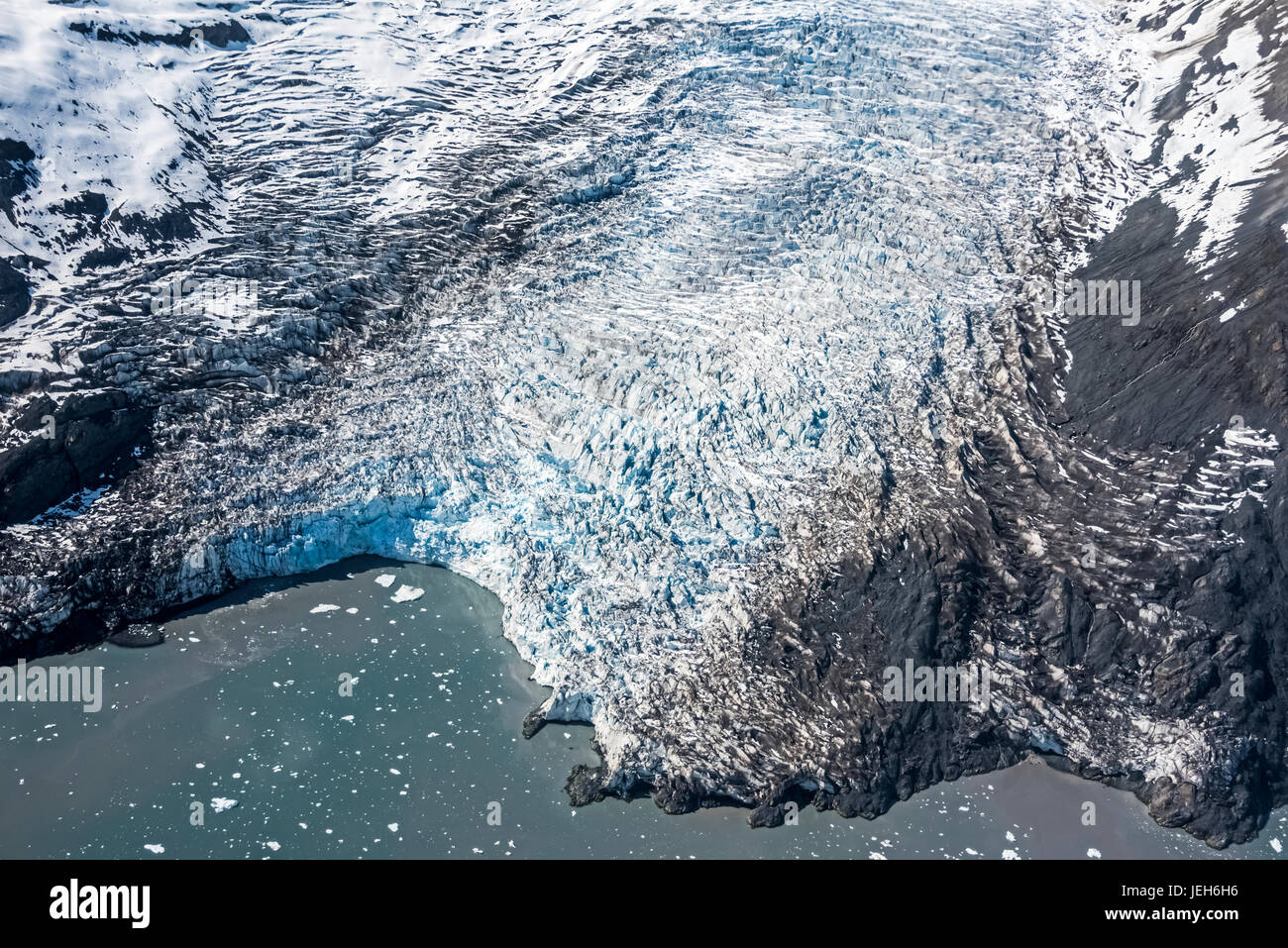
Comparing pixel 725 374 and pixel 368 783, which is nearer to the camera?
pixel 368 783

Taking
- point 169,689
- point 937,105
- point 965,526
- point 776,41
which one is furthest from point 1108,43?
point 169,689

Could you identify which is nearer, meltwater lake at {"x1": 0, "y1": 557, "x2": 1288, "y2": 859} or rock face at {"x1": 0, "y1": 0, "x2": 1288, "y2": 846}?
meltwater lake at {"x1": 0, "y1": 557, "x2": 1288, "y2": 859}

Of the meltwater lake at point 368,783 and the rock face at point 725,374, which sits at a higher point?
the rock face at point 725,374

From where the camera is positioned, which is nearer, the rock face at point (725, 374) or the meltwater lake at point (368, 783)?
the meltwater lake at point (368, 783)

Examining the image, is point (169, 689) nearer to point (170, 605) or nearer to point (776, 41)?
point (170, 605)
